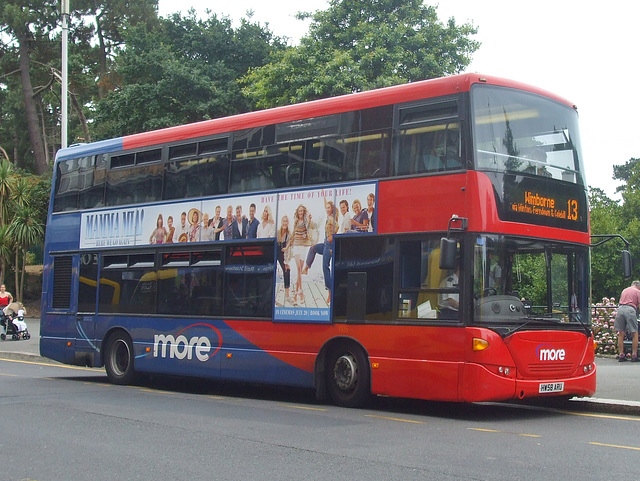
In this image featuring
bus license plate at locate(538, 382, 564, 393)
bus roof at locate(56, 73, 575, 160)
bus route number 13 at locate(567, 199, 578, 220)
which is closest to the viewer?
bus license plate at locate(538, 382, 564, 393)

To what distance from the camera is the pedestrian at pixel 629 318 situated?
1797 cm

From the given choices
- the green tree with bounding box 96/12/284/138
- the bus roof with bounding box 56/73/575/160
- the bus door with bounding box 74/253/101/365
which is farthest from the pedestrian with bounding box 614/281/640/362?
the green tree with bounding box 96/12/284/138

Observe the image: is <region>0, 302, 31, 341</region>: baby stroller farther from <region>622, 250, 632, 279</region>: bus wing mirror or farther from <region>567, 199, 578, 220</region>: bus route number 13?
<region>622, 250, 632, 279</region>: bus wing mirror

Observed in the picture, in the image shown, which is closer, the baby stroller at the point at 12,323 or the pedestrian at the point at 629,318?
the pedestrian at the point at 629,318

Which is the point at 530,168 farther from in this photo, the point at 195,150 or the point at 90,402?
the point at 90,402

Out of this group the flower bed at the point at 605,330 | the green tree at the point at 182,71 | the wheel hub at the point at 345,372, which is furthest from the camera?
the green tree at the point at 182,71

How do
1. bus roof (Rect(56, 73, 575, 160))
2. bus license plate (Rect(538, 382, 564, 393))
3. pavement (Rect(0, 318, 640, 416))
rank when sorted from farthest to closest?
pavement (Rect(0, 318, 640, 416))
bus roof (Rect(56, 73, 575, 160))
bus license plate (Rect(538, 382, 564, 393))

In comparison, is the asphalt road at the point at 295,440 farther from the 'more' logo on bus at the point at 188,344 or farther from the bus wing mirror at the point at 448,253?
the bus wing mirror at the point at 448,253

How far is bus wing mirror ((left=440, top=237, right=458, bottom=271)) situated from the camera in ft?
34.6

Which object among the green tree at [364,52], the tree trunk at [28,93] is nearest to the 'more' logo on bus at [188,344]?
the green tree at [364,52]

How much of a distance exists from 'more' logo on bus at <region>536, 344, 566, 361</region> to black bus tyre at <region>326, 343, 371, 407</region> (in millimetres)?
2334

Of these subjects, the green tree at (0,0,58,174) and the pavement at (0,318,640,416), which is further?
the green tree at (0,0,58,174)

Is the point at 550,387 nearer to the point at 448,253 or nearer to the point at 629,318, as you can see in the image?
the point at 448,253

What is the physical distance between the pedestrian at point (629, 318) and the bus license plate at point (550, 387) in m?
7.39
